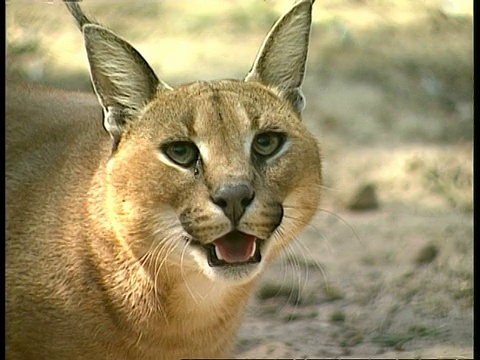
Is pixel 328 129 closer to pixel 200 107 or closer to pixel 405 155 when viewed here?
pixel 405 155

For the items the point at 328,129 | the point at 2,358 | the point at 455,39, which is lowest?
the point at 2,358

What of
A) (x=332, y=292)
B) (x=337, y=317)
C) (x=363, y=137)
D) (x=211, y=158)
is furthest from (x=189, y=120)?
(x=363, y=137)

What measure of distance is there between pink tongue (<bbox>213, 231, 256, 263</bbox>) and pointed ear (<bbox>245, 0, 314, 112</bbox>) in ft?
2.39

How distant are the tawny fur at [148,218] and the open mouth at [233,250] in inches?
1.3

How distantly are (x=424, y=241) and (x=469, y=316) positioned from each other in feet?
2.56

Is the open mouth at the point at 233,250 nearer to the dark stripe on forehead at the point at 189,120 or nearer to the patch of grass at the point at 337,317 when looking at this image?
the dark stripe on forehead at the point at 189,120

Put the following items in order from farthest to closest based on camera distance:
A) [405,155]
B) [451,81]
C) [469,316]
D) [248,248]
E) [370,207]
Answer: [451,81], [405,155], [370,207], [469,316], [248,248]

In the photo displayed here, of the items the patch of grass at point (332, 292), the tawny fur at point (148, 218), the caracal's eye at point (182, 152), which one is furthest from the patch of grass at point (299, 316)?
the caracal's eye at point (182, 152)

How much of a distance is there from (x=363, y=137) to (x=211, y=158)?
3551 mm

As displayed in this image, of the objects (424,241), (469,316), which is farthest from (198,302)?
(424,241)

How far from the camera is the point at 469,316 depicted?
17.2 feet

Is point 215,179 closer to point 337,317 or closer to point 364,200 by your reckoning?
point 337,317

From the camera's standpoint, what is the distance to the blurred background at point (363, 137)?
17.6 ft

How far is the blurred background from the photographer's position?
211 inches
